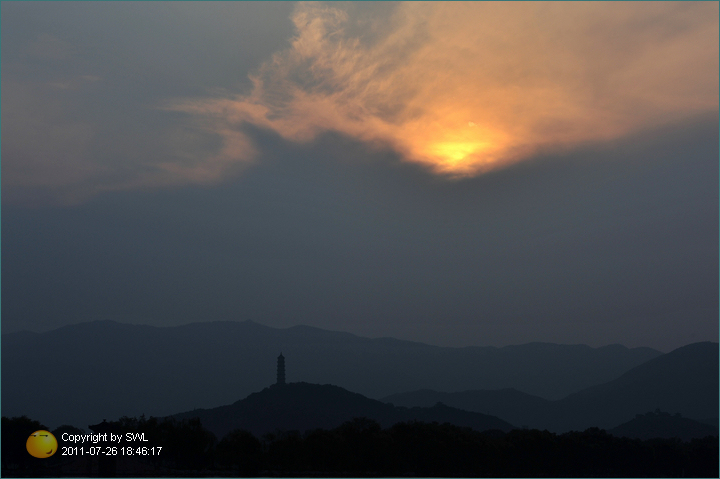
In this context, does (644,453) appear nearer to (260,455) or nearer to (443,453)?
(443,453)

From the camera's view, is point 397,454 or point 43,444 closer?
point 43,444

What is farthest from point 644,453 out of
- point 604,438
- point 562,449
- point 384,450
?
point 384,450

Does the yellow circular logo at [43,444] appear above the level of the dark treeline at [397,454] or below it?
above

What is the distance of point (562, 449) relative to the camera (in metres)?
Answer: 129

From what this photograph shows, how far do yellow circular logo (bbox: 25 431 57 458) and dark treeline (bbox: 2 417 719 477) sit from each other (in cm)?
1699

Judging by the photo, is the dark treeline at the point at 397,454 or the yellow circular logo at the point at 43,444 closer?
the yellow circular logo at the point at 43,444

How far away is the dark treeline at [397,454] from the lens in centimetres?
10888

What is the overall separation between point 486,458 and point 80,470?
250 ft

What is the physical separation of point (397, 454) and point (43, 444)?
67.2 m

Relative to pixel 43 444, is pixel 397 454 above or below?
below

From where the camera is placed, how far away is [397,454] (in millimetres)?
121750

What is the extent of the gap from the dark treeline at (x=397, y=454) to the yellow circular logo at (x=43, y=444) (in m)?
17.0

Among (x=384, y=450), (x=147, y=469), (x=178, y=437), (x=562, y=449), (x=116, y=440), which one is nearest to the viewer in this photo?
(x=116, y=440)

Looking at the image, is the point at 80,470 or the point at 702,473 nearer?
the point at 80,470
